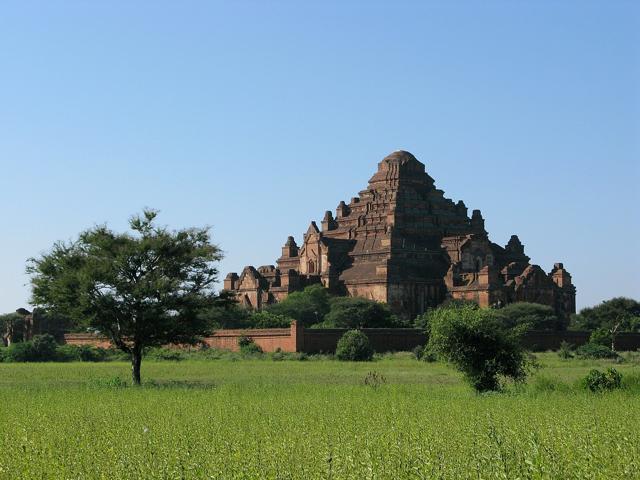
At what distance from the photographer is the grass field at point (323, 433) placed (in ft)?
40.3

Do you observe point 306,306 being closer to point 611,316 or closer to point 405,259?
point 405,259

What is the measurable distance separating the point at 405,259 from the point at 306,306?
11.0 metres

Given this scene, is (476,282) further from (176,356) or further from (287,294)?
(176,356)

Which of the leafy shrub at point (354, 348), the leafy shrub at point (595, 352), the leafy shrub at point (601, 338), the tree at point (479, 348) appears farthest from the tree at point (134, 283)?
the leafy shrub at point (601, 338)

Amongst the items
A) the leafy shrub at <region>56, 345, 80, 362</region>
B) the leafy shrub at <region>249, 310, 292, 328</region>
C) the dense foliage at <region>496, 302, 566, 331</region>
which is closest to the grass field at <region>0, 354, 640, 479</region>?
the leafy shrub at <region>56, 345, 80, 362</region>

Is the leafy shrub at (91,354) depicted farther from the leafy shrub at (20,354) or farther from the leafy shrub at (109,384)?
the leafy shrub at (109,384)

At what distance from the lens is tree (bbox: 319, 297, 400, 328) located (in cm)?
7925

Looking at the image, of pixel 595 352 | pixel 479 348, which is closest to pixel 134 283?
pixel 479 348

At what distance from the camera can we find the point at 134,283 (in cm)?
3916

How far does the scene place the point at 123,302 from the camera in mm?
39344

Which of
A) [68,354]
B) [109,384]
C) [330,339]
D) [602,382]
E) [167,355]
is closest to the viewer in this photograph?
[602,382]

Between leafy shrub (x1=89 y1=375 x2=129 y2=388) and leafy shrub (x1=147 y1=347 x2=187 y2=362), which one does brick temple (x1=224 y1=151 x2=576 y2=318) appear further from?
leafy shrub (x1=89 y1=375 x2=129 y2=388)

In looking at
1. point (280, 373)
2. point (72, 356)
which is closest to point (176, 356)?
point (72, 356)

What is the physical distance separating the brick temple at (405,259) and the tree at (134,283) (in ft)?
156
